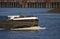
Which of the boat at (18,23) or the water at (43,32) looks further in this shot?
the boat at (18,23)

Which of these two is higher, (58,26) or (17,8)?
(17,8)

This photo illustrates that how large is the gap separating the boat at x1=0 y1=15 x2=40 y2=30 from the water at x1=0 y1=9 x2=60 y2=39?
0.19 feet

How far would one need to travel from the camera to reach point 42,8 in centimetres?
167

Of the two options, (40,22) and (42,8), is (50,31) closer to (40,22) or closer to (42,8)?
(40,22)

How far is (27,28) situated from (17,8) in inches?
10.5

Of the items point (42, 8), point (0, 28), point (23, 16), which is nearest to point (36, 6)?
point (42, 8)

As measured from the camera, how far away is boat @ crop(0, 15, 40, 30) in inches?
61.4

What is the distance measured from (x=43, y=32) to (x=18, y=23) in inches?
10.4

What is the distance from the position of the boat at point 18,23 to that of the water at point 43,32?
2.3 inches

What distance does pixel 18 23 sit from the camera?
1.57m

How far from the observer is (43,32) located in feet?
4.96

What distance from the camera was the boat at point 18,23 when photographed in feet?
5.11

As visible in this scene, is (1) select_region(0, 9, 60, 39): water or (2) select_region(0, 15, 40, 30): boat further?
(2) select_region(0, 15, 40, 30): boat

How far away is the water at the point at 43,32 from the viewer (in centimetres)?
142
